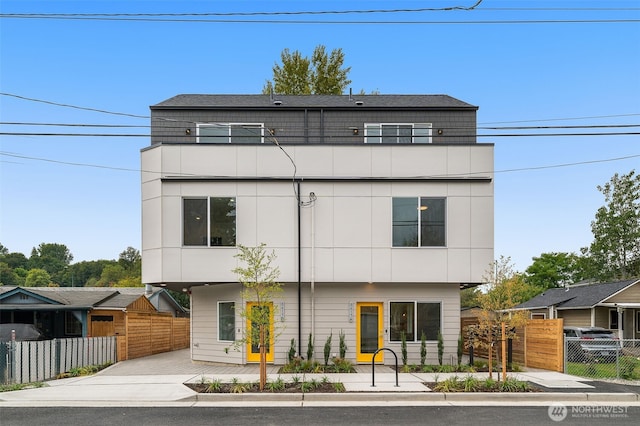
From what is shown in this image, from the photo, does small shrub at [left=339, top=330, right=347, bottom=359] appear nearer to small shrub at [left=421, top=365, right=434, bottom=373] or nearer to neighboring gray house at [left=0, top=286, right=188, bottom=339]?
small shrub at [left=421, top=365, right=434, bottom=373]

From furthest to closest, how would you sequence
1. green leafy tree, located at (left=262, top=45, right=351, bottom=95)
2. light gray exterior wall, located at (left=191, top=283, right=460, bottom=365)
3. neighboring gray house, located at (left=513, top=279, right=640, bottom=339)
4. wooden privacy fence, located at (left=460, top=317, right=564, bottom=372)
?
1. green leafy tree, located at (left=262, top=45, right=351, bottom=95)
2. neighboring gray house, located at (left=513, top=279, right=640, bottom=339)
3. light gray exterior wall, located at (left=191, top=283, right=460, bottom=365)
4. wooden privacy fence, located at (left=460, top=317, right=564, bottom=372)

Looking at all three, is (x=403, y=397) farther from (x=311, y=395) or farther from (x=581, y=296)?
(x=581, y=296)

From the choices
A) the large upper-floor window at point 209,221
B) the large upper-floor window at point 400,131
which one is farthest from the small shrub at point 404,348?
the large upper-floor window at point 400,131

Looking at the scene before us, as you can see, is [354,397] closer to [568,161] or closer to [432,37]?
[432,37]

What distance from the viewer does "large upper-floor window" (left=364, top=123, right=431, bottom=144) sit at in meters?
19.4

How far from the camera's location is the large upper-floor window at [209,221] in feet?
57.9

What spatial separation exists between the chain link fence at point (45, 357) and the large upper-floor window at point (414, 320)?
9682 millimetres

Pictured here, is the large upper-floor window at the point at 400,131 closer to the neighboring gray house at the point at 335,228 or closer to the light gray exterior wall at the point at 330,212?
the neighboring gray house at the point at 335,228

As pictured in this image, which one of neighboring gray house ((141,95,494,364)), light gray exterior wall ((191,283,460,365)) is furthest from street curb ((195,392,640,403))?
light gray exterior wall ((191,283,460,365))

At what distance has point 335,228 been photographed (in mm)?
17812

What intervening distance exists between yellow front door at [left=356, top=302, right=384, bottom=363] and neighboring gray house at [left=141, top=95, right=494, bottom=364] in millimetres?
33

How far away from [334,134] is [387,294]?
5.80 metres

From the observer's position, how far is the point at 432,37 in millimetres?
20938

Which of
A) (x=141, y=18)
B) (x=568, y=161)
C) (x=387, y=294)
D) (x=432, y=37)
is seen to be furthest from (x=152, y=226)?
(x=568, y=161)
